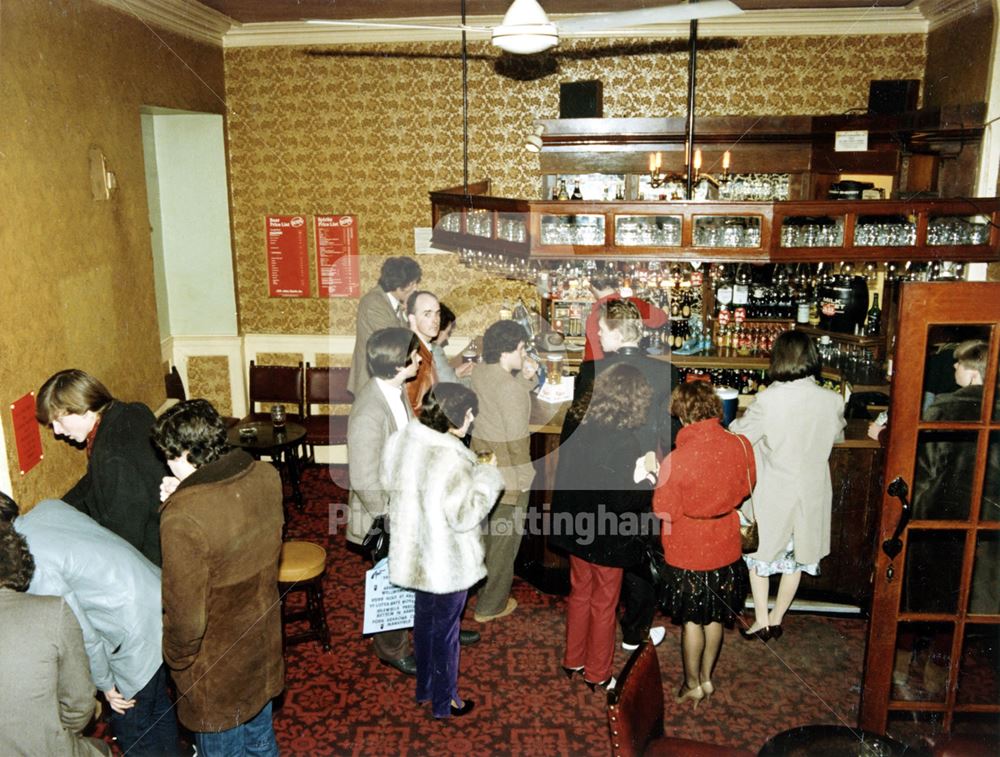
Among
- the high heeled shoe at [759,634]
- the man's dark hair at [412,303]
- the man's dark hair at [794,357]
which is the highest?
the man's dark hair at [412,303]

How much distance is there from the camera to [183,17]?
19.7 feet

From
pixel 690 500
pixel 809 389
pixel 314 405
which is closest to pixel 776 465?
pixel 809 389

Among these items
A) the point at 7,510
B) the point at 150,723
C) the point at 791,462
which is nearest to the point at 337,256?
the point at 791,462

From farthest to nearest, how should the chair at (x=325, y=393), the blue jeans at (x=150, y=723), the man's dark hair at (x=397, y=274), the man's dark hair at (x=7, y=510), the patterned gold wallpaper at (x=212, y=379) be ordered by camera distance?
the patterned gold wallpaper at (x=212, y=379), the chair at (x=325, y=393), the man's dark hair at (x=397, y=274), the blue jeans at (x=150, y=723), the man's dark hair at (x=7, y=510)

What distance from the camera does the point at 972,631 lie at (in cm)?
360

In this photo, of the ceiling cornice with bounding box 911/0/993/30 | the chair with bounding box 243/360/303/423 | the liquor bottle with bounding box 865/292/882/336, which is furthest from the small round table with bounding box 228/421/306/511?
the ceiling cornice with bounding box 911/0/993/30

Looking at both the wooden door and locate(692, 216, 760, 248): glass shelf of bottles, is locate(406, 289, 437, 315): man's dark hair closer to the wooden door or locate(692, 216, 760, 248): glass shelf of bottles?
locate(692, 216, 760, 248): glass shelf of bottles

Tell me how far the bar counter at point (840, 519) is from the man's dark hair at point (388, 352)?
1156mm

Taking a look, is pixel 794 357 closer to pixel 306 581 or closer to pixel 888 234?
pixel 888 234

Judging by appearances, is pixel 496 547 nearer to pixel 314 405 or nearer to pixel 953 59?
pixel 314 405

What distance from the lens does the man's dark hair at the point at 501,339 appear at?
4113 millimetres

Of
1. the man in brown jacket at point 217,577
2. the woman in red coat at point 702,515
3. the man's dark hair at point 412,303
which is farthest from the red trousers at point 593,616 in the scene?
the man's dark hair at point 412,303

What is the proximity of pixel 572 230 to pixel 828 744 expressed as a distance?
2716mm

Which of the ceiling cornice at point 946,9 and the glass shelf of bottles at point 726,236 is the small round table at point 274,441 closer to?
the glass shelf of bottles at point 726,236
